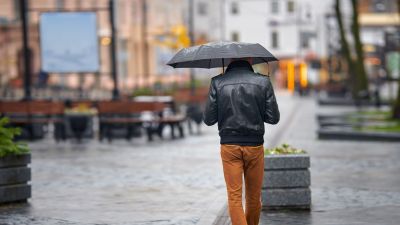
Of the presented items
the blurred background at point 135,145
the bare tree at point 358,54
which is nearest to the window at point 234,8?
the blurred background at point 135,145

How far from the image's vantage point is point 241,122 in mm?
10578

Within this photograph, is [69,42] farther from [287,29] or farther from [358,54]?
[287,29]

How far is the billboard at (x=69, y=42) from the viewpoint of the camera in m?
32.1

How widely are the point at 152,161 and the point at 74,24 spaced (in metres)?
10.3

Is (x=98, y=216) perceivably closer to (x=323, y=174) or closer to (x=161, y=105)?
(x=323, y=174)

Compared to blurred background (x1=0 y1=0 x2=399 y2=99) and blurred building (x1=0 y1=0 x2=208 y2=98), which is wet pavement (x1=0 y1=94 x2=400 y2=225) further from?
blurred building (x1=0 y1=0 x2=208 y2=98)

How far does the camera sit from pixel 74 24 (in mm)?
32062

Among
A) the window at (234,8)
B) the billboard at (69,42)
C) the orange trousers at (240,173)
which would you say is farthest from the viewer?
the window at (234,8)

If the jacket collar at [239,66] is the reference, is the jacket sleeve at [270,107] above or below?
below

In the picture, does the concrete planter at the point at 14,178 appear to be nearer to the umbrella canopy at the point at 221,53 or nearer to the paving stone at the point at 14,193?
the paving stone at the point at 14,193

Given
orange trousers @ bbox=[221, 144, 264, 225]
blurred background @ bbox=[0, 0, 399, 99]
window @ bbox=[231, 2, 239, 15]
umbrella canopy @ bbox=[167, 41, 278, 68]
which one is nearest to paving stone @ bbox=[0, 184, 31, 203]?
umbrella canopy @ bbox=[167, 41, 278, 68]

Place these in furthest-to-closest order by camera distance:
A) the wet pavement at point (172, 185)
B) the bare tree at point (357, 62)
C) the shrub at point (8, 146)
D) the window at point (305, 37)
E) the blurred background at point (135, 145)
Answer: the window at point (305, 37)
the bare tree at point (357, 62)
the shrub at point (8, 146)
the blurred background at point (135, 145)
the wet pavement at point (172, 185)

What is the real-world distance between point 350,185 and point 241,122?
7077 millimetres

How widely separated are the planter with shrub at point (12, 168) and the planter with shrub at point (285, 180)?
330 centimetres
